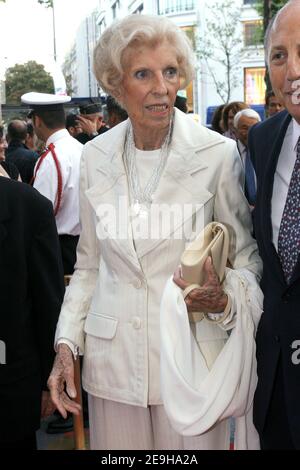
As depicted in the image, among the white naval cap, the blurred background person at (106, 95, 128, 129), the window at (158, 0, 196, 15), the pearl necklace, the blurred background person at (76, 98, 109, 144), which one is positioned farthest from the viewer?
the window at (158, 0, 196, 15)

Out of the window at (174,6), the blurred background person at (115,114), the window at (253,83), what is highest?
the window at (174,6)

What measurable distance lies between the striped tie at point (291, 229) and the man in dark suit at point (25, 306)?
102 cm

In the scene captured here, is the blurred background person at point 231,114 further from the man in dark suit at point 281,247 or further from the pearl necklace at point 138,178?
the man in dark suit at point 281,247

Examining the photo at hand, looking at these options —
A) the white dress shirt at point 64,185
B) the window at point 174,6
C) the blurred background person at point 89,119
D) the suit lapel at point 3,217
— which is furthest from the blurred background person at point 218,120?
the window at point 174,6

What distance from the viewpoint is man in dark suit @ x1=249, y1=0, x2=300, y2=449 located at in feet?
6.71

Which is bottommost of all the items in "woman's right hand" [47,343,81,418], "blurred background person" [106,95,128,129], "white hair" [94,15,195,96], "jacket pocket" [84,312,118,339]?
"woman's right hand" [47,343,81,418]

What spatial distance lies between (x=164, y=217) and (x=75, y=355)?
61 cm

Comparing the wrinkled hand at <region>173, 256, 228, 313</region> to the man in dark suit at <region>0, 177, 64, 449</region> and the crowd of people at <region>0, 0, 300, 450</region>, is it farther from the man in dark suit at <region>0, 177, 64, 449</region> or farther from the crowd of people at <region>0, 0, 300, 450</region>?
the man in dark suit at <region>0, 177, 64, 449</region>

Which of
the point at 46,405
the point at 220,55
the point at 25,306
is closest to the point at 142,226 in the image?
the point at 25,306

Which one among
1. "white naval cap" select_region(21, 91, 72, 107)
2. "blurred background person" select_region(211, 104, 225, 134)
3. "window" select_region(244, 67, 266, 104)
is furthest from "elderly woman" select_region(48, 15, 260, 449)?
"window" select_region(244, 67, 266, 104)

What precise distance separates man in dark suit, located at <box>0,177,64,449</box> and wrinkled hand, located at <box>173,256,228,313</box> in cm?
75

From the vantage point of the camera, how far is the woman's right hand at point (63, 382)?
2.33m

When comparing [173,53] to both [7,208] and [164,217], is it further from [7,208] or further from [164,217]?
[7,208]

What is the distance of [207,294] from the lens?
2.12 metres
